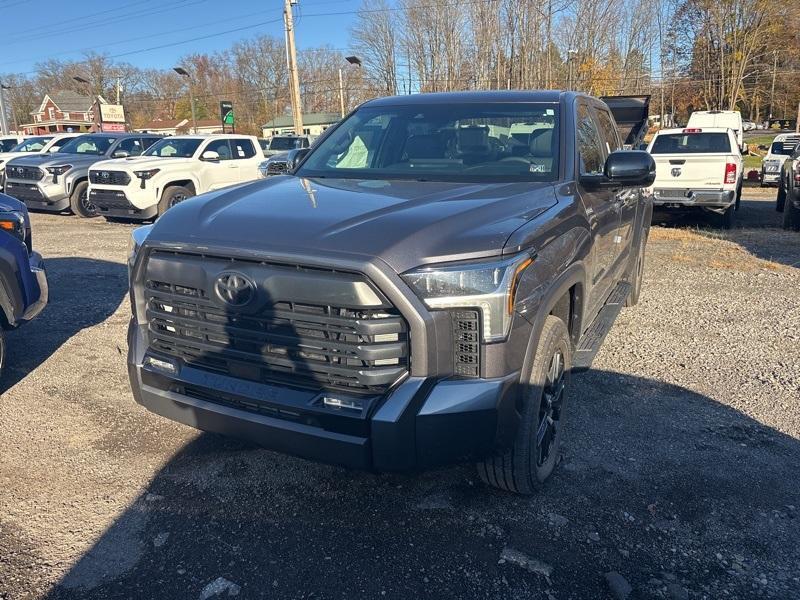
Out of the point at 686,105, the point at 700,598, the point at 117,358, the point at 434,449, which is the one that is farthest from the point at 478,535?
the point at 686,105

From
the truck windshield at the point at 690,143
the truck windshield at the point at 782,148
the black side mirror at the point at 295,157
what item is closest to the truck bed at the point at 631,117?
the truck windshield at the point at 690,143

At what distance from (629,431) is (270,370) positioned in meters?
2.26

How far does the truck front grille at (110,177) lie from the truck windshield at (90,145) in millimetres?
2908

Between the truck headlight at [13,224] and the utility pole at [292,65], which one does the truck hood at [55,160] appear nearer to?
the truck headlight at [13,224]

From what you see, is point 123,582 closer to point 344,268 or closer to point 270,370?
point 270,370

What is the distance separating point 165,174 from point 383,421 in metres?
→ 10.6

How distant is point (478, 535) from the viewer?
9.07 feet

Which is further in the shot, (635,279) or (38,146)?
(38,146)

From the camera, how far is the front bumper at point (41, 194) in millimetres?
12719

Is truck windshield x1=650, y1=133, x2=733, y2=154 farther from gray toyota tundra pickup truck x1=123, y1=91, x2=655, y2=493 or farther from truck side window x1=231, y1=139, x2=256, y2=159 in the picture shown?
gray toyota tundra pickup truck x1=123, y1=91, x2=655, y2=493

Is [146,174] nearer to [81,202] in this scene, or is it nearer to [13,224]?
[81,202]

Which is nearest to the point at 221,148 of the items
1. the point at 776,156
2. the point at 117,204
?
the point at 117,204

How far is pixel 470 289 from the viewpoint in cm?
236

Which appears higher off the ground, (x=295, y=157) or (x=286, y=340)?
(x=295, y=157)
